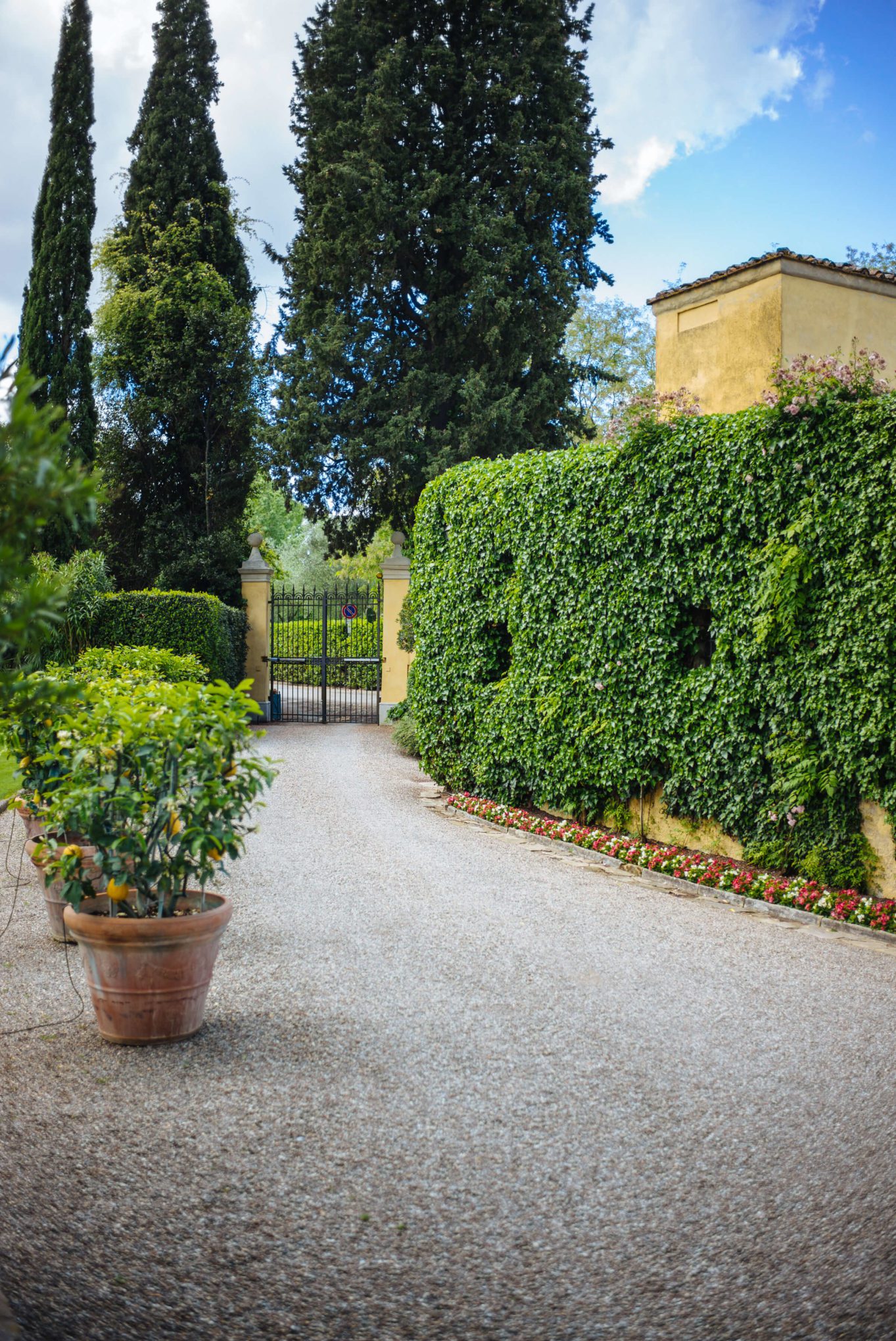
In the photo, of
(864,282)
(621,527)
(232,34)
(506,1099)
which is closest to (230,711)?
(506,1099)

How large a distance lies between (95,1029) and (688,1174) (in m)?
2.70

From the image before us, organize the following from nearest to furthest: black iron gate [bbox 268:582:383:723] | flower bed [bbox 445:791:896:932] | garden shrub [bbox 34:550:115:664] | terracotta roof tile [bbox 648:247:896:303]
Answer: flower bed [bbox 445:791:896:932]
terracotta roof tile [bbox 648:247:896:303]
garden shrub [bbox 34:550:115:664]
black iron gate [bbox 268:582:383:723]

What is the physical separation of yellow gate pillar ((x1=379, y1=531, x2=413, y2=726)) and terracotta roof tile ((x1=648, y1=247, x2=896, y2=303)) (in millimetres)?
8546

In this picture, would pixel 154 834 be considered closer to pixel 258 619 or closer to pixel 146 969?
pixel 146 969

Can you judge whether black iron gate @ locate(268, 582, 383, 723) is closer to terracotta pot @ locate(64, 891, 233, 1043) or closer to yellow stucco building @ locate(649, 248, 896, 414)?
yellow stucco building @ locate(649, 248, 896, 414)

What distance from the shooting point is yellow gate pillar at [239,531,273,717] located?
21.4 m

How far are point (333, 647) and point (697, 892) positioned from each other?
81.5 feet

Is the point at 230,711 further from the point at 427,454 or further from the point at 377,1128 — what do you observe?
the point at 427,454

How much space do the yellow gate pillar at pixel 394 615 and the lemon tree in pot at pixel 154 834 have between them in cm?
1624

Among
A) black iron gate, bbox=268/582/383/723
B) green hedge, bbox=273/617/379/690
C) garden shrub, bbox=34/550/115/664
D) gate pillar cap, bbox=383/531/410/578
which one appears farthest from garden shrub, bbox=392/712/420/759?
green hedge, bbox=273/617/379/690

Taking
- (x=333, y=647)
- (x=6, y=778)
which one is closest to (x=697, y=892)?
(x=6, y=778)

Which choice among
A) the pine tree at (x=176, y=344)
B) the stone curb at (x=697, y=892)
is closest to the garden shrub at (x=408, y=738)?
the stone curb at (x=697, y=892)

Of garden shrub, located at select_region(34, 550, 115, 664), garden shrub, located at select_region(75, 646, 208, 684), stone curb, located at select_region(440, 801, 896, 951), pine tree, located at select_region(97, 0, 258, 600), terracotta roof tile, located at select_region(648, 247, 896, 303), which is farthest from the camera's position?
pine tree, located at select_region(97, 0, 258, 600)

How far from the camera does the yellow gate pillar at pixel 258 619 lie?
70.1 feet
